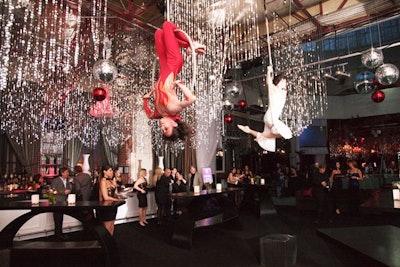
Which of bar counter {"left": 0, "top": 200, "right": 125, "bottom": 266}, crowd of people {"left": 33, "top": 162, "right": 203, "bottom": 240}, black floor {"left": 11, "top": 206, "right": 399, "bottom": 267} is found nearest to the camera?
bar counter {"left": 0, "top": 200, "right": 125, "bottom": 266}

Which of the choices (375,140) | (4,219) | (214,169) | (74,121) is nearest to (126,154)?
(74,121)

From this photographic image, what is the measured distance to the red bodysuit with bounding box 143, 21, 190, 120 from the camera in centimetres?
294

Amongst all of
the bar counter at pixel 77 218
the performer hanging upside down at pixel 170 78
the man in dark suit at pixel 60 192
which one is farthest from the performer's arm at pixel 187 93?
the man in dark suit at pixel 60 192

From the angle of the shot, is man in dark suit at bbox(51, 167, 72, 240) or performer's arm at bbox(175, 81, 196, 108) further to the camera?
man in dark suit at bbox(51, 167, 72, 240)

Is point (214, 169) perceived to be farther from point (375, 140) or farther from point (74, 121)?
point (375, 140)

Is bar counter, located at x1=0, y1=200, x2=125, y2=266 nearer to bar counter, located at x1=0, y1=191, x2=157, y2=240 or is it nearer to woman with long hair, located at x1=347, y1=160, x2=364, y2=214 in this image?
bar counter, located at x1=0, y1=191, x2=157, y2=240

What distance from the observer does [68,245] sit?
449cm

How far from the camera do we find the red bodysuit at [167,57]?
116 inches

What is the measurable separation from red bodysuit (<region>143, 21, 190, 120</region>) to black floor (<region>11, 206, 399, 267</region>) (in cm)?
236

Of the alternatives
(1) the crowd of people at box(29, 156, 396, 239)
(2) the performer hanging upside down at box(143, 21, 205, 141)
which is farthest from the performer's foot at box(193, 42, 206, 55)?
(1) the crowd of people at box(29, 156, 396, 239)

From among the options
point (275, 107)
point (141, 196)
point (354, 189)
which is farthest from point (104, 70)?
point (354, 189)

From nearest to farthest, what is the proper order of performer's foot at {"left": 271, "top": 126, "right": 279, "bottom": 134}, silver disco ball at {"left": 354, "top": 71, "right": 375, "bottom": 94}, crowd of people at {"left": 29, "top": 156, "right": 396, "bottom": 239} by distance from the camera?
performer's foot at {"left": 271, "top": 126, "right": 279, "bottom": 134} → crowd of people at {"left": 29, "top": 156, "right": 396, "bottom": 239} → silver disco ball at {"left": 354, "top": 71, "right": 375, "bottom": 94}

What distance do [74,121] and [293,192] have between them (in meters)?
7.87

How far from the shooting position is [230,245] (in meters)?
5.21
